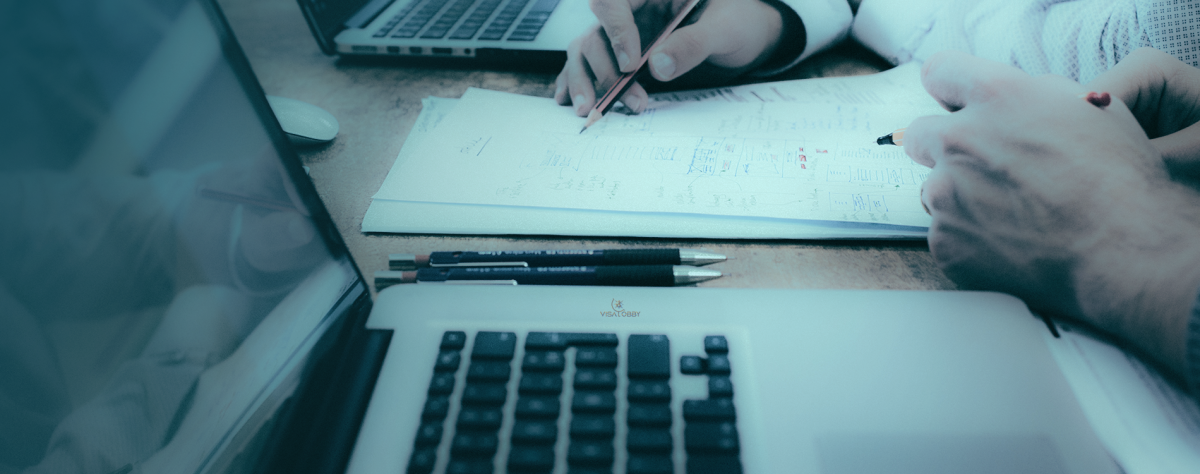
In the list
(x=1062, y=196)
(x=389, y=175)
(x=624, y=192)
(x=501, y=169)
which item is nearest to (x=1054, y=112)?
(x=1062, y=196)

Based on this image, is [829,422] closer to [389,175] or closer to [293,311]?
[293,311]

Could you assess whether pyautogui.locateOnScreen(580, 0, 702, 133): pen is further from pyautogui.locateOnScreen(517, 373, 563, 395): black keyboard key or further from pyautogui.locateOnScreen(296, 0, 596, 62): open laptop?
pyautogui.locateOnScreen(517, 373, 563, 395): black keyboard key

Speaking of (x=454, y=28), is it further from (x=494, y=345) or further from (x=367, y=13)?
(x=494, y=345)

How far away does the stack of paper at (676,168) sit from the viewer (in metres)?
0.39

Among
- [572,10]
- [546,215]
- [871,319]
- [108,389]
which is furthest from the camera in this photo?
[572,10]

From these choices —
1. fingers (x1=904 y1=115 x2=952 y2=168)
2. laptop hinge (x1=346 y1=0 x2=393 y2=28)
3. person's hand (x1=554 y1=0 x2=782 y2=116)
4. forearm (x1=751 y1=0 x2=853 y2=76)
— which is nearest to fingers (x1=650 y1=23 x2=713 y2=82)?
person's hand (x1=554 y1=0 x2=782 y2=116)

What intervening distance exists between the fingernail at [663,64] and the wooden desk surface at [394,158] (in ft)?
0.46

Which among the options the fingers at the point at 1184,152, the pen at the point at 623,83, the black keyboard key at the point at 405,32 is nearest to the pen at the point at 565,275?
the pen at the point at 623,83

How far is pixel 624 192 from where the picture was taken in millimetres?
417

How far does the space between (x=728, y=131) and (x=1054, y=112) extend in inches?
9.5

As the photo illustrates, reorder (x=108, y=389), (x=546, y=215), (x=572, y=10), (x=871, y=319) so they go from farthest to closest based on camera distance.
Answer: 1. (x=572, y=10)
2. (x=546, y=215)
3. (x=871, y=319)
4. (x=108, y=389)

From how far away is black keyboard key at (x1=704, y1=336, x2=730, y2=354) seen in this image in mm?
265

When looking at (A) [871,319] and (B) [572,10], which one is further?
(B) [572,10]

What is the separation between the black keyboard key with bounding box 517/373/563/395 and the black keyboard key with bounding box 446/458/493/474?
37mm
